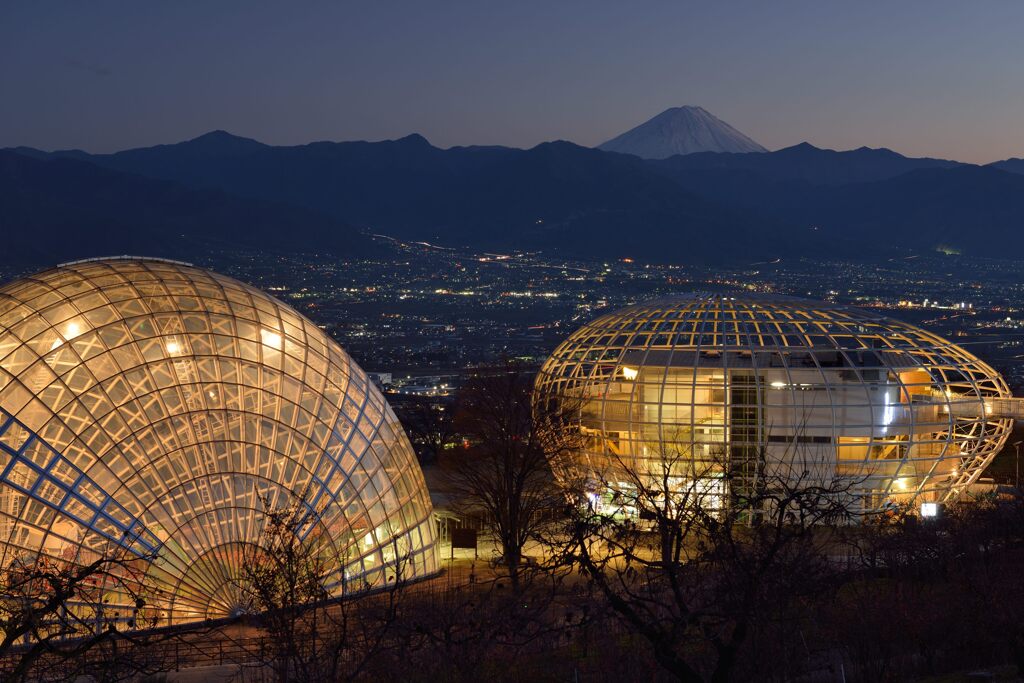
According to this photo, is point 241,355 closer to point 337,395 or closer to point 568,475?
point 337,395

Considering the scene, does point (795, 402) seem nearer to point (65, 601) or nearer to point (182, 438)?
point (182, 438)

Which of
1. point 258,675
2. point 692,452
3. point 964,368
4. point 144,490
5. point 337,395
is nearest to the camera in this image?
point 258,675

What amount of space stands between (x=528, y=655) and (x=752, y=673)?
6.64 metres

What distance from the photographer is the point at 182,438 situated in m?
33.4

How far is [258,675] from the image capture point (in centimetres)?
2933

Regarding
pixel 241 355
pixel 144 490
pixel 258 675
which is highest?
pixel 241 355

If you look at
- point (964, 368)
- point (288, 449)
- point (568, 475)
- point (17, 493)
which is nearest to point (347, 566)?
point (288, 449)

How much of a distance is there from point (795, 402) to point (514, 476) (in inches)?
453

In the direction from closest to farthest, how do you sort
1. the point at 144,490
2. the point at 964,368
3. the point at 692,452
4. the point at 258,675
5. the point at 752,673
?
1. the point at 752,673
2. the point at 258,675
3. the point at 144,490
4. the point at 692,452
5. the point at 964,368

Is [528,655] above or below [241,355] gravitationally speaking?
below

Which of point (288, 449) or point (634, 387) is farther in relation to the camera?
point (634, 387)

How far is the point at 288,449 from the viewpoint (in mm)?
34906

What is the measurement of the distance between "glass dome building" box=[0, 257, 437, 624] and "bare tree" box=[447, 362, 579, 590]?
4.82 metres

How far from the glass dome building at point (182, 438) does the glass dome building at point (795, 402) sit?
551 inches
